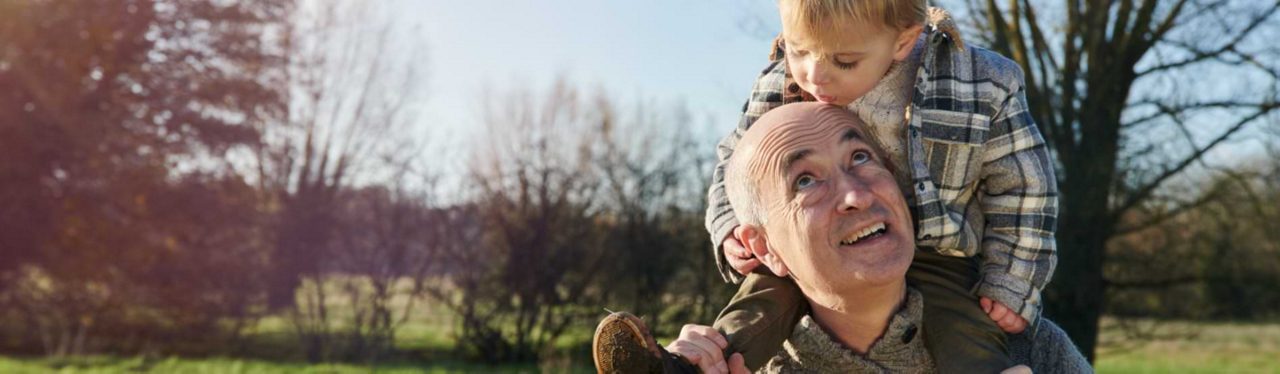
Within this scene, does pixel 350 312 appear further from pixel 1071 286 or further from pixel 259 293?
pixel 1071 286

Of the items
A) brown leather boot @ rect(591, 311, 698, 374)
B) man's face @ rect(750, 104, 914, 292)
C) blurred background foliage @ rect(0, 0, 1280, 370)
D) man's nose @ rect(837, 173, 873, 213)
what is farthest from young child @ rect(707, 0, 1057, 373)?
blurred background foliage @ rect(0, 0, 1280, 370)

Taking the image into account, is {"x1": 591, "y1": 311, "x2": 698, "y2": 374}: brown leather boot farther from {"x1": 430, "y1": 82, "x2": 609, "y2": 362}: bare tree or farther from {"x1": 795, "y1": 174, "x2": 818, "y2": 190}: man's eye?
{"x1": 430, "y1": 82, "x2": 609, "y2": 362}: bare tree

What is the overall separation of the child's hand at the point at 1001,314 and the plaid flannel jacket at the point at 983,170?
0.02 meters

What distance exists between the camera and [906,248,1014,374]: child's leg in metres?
2.82

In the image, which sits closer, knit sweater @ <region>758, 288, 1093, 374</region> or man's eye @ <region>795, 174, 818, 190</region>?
man's eye @ <region>795, 174, 818, 190</region>

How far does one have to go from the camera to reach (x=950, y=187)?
9.49 ft

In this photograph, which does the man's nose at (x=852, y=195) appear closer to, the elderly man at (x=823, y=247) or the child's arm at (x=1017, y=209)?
the elderly man at (x=823, y=247)

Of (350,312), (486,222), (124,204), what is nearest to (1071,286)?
(486,222)

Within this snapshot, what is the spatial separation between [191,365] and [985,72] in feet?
45.6

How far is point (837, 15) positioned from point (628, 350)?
0.91m

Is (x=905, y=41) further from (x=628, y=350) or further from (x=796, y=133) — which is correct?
(x=628, y=350)

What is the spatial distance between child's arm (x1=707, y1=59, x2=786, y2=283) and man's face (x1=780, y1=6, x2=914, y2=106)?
0.23 metres

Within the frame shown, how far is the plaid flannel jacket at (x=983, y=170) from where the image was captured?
2.86 meters

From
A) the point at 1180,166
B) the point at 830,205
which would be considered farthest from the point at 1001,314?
the point at 1180,166
